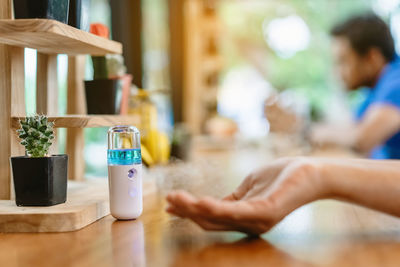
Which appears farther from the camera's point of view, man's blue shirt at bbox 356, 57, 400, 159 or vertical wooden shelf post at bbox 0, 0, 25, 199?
man's blue shirt at bbox 356, 57, 400, 159

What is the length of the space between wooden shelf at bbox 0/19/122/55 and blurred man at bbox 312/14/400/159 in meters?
1.81

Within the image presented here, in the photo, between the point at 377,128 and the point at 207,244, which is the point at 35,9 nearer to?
the point at 207,244

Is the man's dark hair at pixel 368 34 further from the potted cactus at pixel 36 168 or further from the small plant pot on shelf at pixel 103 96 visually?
the potted cactus at pixel 36 168

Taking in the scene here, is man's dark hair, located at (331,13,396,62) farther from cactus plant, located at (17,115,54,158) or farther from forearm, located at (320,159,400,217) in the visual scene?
cactus plant, located at (17,115,54,158)

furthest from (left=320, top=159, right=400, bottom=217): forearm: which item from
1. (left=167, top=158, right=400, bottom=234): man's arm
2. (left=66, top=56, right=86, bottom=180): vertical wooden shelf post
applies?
(left=66, top=56, right=86, bottom=180): vertical wooden shelf post

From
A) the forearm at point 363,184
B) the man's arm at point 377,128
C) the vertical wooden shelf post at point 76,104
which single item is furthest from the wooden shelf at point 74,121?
the man's arm at point 377,128

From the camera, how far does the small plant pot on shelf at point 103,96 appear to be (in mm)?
1275

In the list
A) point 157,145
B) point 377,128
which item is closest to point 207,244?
point 157,145

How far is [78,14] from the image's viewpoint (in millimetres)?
1052

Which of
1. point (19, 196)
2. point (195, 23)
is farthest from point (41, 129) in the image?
point (195, 23)

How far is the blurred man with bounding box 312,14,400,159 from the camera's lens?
8.71 feet

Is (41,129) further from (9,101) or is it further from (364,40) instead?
(364,40)

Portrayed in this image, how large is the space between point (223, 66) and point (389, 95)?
266 cm

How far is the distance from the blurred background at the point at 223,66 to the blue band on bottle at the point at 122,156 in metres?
0.34
